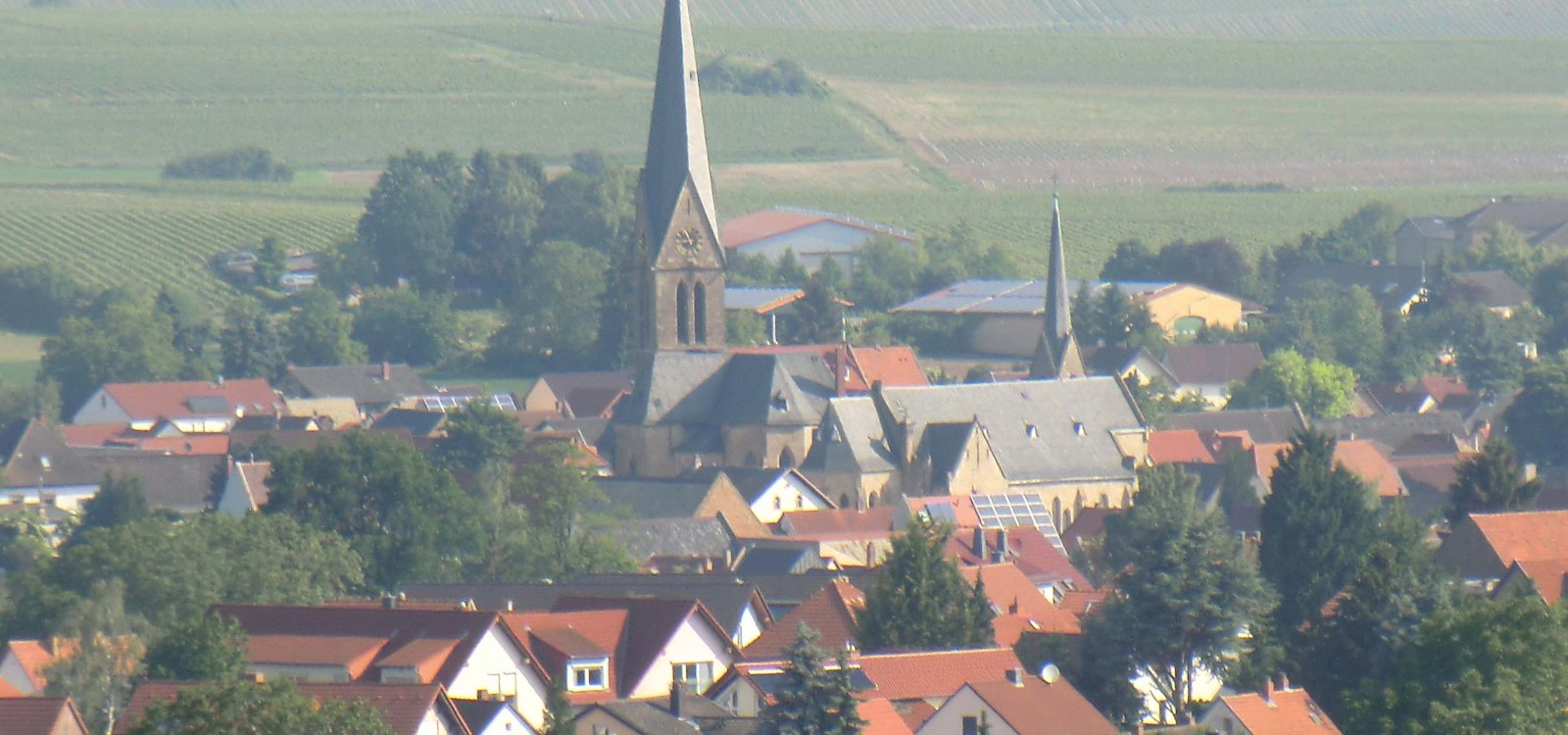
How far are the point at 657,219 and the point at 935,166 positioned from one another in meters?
67.1

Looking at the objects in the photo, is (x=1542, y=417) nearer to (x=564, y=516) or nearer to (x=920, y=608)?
(x=564, y=516)

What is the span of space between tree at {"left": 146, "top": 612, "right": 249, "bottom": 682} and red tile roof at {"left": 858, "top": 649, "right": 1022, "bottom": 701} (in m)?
7.63

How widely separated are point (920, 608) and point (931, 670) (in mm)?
4308

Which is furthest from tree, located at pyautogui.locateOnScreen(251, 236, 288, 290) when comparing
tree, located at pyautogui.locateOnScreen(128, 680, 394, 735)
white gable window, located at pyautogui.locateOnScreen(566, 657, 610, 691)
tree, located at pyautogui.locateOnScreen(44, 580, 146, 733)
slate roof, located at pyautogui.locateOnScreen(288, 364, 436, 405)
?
tree, located at pyautogui.locateOnScreen(128, 680, 394, 735)

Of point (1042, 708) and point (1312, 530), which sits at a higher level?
point (1312, 530)

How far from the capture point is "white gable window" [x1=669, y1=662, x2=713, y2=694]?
45719 millimetres

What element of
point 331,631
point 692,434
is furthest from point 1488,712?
point 692,434

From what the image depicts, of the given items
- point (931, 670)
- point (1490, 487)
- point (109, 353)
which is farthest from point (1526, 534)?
point (109, 353)

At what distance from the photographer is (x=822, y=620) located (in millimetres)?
48844

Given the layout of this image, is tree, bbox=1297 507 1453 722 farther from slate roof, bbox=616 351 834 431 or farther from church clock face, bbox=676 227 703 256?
church clock face, bbox=676 227 703 256

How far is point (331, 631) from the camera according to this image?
45.5 meters

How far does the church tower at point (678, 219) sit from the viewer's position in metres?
79.6

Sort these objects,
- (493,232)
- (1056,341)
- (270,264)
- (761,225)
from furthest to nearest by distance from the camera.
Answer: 1. (761,225)
2. (493,232)
3. (270,264)
4. (1056,341)

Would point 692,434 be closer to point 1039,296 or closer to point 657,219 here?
point 657,219
